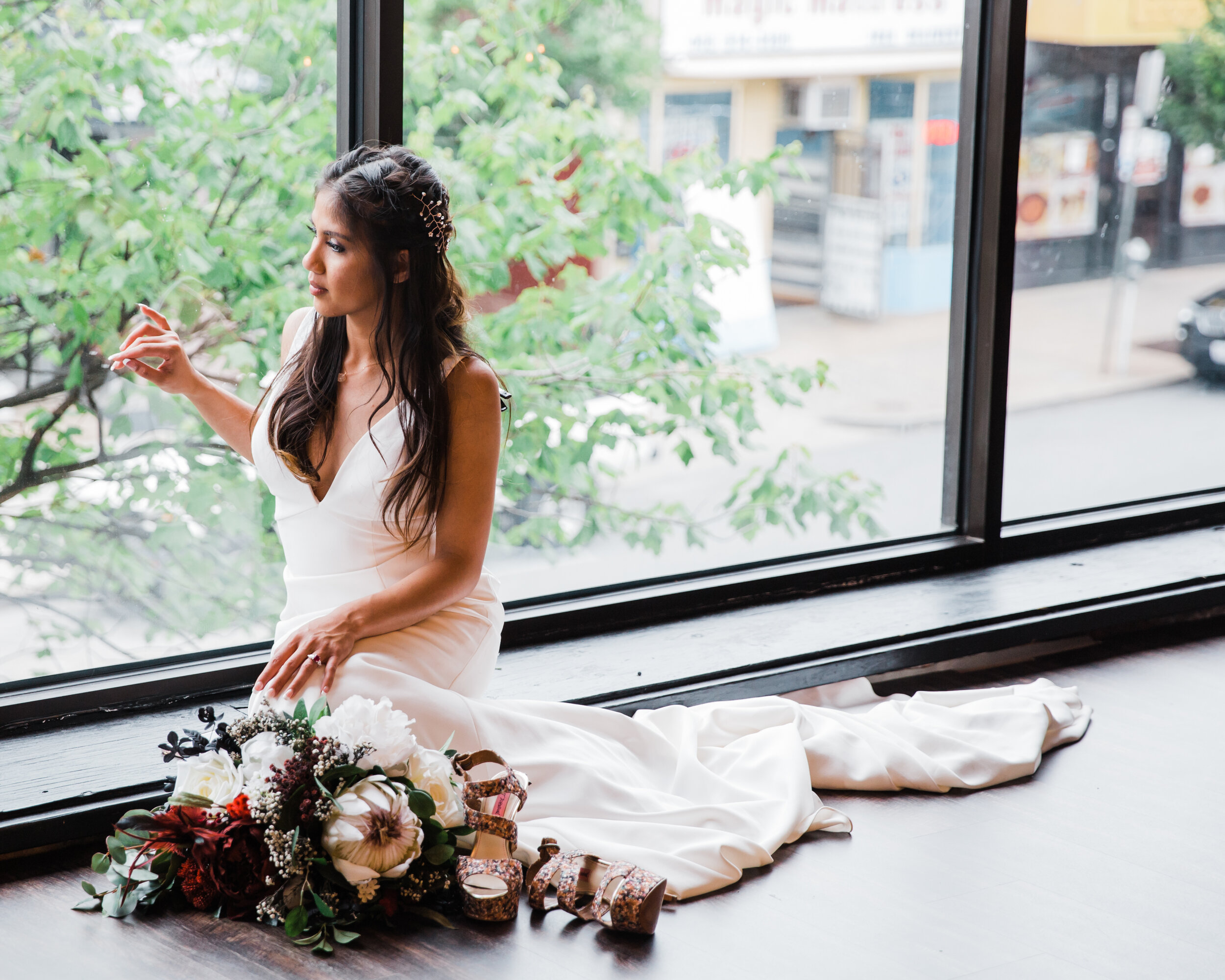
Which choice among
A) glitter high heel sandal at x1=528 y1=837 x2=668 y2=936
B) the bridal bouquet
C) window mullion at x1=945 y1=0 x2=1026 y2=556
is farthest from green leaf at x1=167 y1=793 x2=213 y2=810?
window mullion at x1=945 y1=0 x2=1026 y2=556

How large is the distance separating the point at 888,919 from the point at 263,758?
1073 millimetres

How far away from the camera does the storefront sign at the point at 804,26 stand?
3.60 m

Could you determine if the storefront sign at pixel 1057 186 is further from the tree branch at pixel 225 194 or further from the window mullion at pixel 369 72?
the tree branch at pixel 225 194

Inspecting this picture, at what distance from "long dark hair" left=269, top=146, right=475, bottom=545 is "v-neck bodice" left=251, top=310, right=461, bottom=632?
0.06 ft

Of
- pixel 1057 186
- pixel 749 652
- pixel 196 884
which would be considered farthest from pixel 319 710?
pixel 1057 186

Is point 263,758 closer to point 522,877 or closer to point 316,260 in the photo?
point 522,877

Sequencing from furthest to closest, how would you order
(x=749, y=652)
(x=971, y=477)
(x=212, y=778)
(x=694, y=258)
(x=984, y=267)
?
(x=971, y=477) < (x=984, y=267) < (x=694, y=258) < (x=749, y=652) < (x=212, y=778)

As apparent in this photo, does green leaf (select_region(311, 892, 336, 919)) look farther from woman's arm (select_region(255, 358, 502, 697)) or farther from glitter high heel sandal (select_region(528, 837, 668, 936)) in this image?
woman's arm (select_region(255, 358, 502, 697))

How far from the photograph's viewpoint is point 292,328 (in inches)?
113

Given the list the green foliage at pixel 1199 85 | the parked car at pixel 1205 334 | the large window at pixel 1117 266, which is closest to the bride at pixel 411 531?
the large window at pixel 1117 266

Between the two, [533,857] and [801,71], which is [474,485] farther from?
[801,71]

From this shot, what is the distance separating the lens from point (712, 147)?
371 centimetres

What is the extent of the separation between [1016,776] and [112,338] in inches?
83.4

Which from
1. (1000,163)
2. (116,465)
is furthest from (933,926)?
(1000,163)
